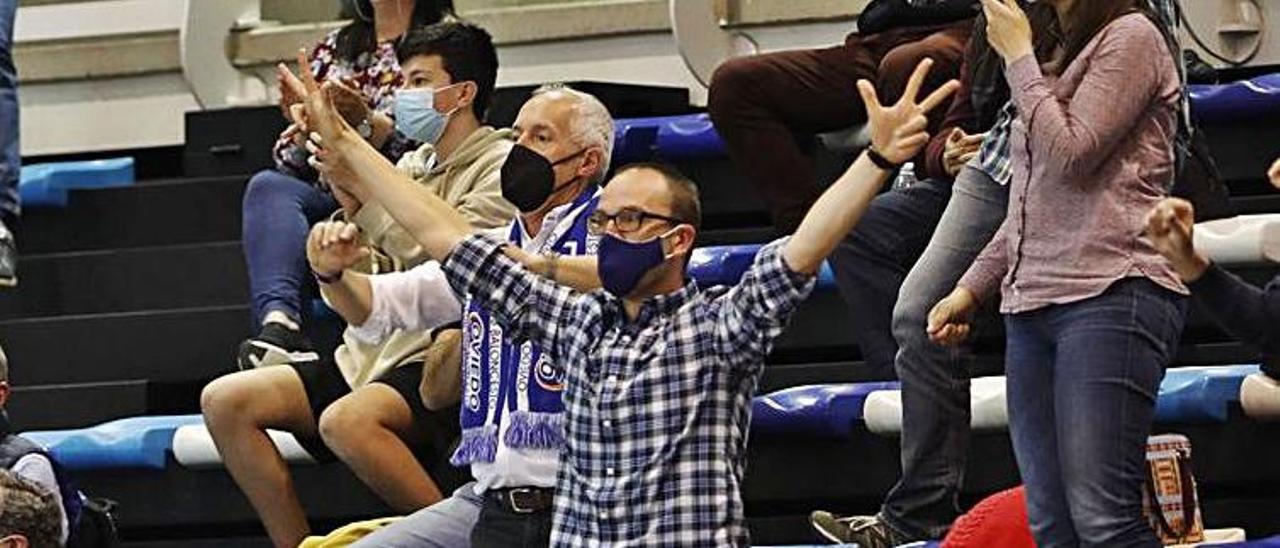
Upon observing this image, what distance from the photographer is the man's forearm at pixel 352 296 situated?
5102mm

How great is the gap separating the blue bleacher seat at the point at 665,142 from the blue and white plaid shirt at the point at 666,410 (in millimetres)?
1907

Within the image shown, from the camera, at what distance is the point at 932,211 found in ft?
17.8

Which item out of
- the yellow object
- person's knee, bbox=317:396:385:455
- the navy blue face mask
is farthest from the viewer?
person's knee, bbox=317:396:385:455

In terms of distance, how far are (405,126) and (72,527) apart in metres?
1.04

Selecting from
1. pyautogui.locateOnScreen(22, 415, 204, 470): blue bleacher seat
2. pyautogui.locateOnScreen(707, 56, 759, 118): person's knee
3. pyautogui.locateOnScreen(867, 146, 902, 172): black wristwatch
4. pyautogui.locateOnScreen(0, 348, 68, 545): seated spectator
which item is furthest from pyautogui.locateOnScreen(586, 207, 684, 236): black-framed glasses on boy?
pyautogui.locateOnScreen(22, 415, 204, 470): blue bleacher seat

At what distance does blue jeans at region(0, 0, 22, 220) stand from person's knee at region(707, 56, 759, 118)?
1836 mm

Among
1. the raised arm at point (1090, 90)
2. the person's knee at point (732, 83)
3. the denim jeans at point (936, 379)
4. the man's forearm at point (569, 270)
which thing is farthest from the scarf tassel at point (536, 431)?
the person's knee at point (732, 83)

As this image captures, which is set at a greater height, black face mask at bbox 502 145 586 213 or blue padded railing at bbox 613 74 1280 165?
black face mask at bbox 502 145 586 213

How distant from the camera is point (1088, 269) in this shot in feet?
14.0

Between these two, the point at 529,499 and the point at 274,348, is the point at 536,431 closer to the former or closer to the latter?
the point at 529,499

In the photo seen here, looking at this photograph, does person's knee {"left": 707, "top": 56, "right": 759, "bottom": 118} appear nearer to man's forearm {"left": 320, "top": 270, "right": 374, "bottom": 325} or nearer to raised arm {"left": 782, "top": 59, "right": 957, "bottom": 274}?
man's forearm {"left": 320, "top": 270, "right": 374, "bottom": 325}

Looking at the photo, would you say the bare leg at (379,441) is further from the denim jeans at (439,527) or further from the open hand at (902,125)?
the open hand at (902,125)

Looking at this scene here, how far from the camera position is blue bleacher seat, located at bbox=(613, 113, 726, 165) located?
21.3ft

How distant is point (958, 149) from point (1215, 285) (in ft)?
3.46
